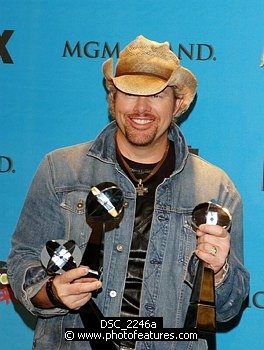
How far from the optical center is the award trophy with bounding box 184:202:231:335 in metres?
1.51

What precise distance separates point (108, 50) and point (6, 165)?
0.43 m

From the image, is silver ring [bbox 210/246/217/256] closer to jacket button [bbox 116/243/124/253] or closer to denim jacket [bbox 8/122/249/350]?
denim jacket [bbox 8/122/249/350]

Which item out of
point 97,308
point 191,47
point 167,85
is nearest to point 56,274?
point 97,308

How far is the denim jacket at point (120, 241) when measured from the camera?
1.66 meters

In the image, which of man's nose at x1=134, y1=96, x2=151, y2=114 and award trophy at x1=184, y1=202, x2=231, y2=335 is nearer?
award trophy at x1=184, y1=202, x2=231, y2=335

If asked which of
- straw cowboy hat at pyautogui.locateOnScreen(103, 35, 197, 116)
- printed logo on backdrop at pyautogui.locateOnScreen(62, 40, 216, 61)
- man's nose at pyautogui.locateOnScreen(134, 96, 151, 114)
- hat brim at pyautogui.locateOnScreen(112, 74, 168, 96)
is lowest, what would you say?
man's nose at pyautogui.locateOnScreen(134, 96, 151, 114)

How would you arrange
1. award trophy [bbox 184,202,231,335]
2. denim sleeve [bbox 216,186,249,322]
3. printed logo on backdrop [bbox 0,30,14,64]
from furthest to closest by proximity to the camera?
1. printed logo on backdrop [bbox 0,30,14,64]
2. denim sleeve [bbox 216,186,249,322]
3. award trophy [bbox 184,202,231,335]

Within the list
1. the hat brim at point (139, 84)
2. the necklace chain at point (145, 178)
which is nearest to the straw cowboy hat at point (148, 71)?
the hat brim at point (139, 84)

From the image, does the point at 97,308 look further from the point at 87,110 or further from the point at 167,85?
the point at 87,110

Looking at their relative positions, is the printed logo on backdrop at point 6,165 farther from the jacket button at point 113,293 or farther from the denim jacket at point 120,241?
the jacket button at point 113,293

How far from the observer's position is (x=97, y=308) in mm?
1630

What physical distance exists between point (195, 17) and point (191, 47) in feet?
0.26
